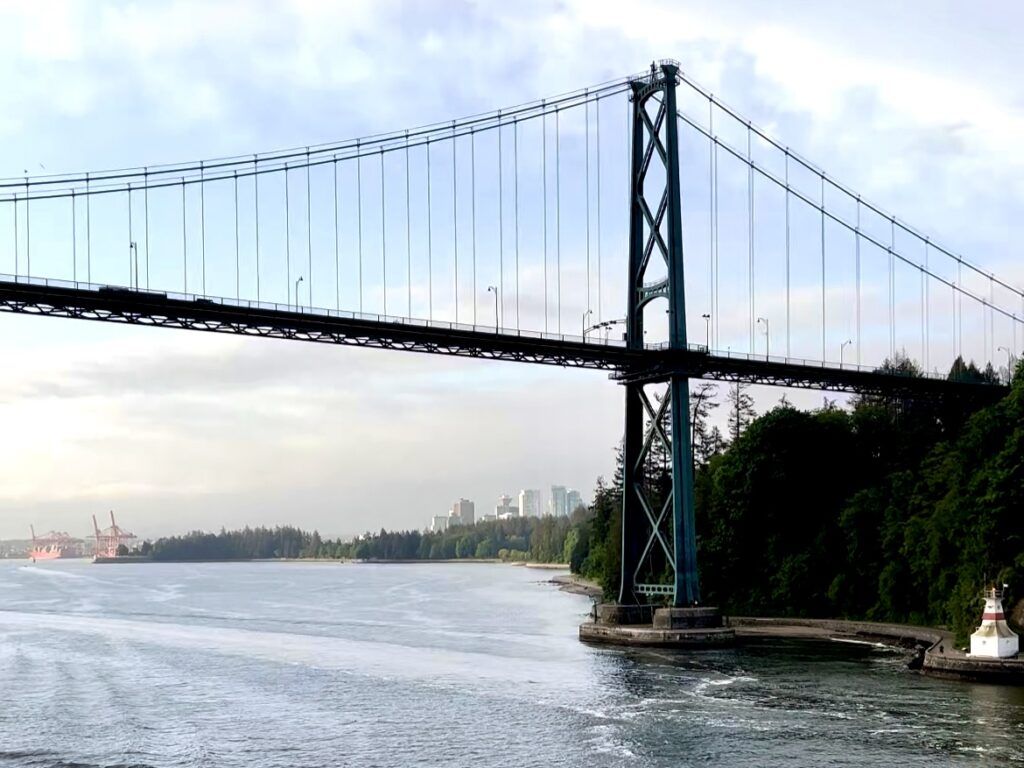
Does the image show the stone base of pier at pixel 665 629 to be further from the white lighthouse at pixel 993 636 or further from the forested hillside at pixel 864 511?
the white lighthouse at pixel 993 636

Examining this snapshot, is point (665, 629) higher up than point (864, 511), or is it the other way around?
point (864, 511)

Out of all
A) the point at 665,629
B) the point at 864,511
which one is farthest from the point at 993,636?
the point at 864,511

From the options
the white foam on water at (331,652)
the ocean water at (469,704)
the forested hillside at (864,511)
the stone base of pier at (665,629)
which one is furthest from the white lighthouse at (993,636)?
the white foam on water at (331,652)

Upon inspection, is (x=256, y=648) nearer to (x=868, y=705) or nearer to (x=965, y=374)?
(x=868, y=705)

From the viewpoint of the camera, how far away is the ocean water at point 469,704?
38.2 metres

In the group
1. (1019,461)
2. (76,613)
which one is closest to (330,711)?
(1019,461)

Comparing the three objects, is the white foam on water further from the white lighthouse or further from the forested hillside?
the forested hillside

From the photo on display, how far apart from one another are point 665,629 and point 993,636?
59.6 feet

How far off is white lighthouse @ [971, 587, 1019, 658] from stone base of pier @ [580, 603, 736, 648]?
15.6 meters

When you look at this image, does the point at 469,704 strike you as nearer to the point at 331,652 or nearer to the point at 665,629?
the point at 665,629

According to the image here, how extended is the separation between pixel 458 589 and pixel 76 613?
194 ft

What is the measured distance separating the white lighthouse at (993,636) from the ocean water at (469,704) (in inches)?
92.4

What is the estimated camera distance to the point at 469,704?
4756cm

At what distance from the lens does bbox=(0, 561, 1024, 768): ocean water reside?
38219 mm
